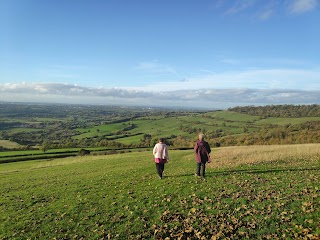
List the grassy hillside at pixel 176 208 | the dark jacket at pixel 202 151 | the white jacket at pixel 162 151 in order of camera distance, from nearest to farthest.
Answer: the grassy hillside at pixel 176 208
the dark jacket at pixel 202 151
the white jacket at pixel 162 151

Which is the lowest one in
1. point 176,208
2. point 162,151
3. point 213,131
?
point 213,131

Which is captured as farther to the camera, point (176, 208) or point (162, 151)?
point (162, 151)

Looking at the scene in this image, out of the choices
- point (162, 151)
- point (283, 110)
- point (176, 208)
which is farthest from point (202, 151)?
point (283, 110)

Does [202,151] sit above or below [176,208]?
above

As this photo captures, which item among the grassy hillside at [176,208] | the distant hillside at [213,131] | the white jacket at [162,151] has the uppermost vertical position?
the white jacket at [162,151]

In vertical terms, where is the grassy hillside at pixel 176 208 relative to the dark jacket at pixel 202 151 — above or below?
below

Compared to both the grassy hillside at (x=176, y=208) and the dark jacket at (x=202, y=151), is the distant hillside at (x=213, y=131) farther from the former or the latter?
the grassy hillside at (x=176, y=208)

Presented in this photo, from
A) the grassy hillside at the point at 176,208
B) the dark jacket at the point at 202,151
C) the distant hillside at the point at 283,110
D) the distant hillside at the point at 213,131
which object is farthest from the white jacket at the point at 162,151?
the distant hillside at the point at 283,110

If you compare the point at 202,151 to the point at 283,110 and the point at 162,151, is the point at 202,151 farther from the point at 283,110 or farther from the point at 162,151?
the point at 283,110

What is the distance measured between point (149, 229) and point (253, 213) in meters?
4.38

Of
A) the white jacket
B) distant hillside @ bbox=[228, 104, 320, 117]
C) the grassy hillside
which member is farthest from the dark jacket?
distant hillside @ bbox=[228, 104, 320, 117]

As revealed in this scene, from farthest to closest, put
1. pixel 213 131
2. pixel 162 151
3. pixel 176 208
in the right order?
pixel 213 131 < pixel 162 151 < pixel 176 208

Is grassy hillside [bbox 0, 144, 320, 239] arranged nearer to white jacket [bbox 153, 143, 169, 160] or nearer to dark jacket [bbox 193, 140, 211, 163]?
dark jacket [bbox 193, 140, 211, 163]

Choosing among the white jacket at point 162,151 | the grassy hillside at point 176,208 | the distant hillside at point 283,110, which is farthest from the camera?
the distant hillside at point 283,110
